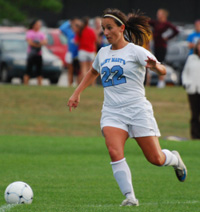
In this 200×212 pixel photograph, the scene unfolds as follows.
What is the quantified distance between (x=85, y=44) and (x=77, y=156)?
32.6 feet

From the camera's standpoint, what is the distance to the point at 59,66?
27.9 m

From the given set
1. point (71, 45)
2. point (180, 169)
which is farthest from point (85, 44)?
point (180, 169)

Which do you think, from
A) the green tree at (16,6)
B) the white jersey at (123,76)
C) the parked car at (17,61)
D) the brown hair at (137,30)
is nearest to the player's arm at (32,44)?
the parked car at (17,61)

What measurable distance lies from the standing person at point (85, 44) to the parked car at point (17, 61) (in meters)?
4.12

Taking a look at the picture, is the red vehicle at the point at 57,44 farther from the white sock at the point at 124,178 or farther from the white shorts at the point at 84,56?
the white sock at the point at 124,178

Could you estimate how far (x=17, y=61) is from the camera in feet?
89.4

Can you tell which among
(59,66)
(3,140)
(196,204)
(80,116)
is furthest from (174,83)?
(196,204)

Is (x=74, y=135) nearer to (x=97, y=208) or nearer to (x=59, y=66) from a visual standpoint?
(x=59, y=66)

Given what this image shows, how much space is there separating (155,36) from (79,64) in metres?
2.52

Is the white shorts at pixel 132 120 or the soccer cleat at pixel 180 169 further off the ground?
the white shorts at pixel 132 120

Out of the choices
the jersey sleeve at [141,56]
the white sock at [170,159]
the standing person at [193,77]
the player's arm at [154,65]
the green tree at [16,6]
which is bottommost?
the white sock at [170,159]

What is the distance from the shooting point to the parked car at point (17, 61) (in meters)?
27.3

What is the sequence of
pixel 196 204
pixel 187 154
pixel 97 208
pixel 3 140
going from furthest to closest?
pixel 3 140 < pixel 187 154 < pixel 196 204 < pixel 97 208

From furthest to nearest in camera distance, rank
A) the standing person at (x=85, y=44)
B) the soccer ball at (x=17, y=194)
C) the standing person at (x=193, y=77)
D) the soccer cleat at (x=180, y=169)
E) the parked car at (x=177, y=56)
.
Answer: the parked car at (x=177, y=56)
the standing person at (x=85, y=44)
the standing person at (x=193, y=77)
the soccer cleat at (x=180, y=169)
the soccer ball at (x=17, y=194)
